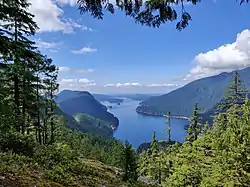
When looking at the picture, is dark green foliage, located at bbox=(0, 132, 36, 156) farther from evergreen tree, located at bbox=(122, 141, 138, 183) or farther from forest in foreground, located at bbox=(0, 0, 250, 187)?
evergreen tree, located at bbox=(122, 141, 138, 183)

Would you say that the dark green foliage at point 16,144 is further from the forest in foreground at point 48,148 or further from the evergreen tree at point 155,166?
the evergreen tree at point 155,166

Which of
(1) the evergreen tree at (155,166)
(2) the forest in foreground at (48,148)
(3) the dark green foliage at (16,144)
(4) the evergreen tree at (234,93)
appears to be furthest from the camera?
(1) the evergreen tree at (155,166)

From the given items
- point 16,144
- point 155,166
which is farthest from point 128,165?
point 155,166

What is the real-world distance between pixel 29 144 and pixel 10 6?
10999 millimetres

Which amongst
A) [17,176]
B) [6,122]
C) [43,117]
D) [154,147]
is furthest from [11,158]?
[154,147]

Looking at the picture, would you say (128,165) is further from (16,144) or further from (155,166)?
(155,166)

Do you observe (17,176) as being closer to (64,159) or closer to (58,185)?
(58,185)

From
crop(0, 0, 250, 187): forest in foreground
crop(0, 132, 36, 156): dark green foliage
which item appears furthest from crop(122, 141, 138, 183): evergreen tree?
crop(0, 132, 36, 156): dark green foliage

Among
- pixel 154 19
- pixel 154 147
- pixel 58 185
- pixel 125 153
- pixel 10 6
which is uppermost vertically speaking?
pixel 10 6

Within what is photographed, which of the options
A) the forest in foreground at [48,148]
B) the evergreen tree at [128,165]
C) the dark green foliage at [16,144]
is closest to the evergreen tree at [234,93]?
the forest in foreground at [48,148]

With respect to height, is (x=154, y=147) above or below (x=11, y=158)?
below

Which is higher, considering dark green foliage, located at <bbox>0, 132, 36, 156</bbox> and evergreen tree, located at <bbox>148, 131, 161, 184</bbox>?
dark green foliage, located at <bbox>0, 132, 36, 156</bbox>

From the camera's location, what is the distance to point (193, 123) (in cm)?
3650

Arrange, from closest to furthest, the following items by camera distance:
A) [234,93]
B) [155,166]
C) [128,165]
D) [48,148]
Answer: [48,148]
[128,165]
[234,93]
[155,166]
